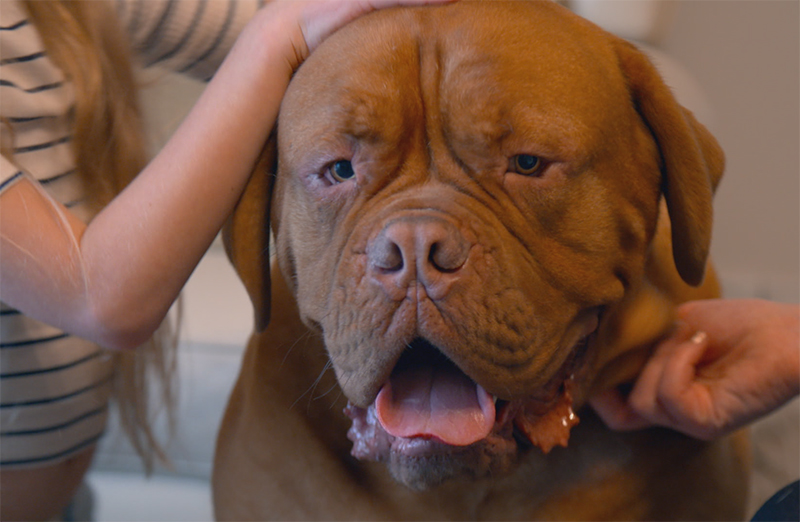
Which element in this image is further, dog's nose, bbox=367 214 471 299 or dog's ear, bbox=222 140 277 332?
dog's ear, bbox=222 140 277 332

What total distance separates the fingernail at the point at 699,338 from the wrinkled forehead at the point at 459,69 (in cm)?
35

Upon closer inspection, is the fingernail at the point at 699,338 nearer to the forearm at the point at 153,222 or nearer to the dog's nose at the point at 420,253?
the dog's nose at the point at 420,253

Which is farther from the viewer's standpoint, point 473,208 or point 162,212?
point 162,212

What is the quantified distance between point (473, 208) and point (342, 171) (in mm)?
178

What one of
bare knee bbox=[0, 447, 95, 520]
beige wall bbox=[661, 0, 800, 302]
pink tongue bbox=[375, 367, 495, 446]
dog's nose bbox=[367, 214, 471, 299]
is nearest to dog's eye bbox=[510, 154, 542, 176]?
dog's nose bbox=[367, 214, 471, 299]

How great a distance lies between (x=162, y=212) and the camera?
0.95m

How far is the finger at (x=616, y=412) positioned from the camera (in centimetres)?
104

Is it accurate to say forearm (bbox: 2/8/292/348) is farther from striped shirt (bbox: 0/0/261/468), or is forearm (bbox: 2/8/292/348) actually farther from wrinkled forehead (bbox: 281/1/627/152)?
striped shirt (bbox: 0/0/261/468)

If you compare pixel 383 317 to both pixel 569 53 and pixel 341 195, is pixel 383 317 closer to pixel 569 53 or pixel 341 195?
pixel 341 195

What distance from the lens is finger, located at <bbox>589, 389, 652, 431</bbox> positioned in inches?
40.8

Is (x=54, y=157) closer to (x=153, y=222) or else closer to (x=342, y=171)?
(x=153, y=222)

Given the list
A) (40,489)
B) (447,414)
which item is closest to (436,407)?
(447,414)

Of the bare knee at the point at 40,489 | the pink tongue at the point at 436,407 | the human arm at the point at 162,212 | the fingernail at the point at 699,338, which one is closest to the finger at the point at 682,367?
the fingernail at the point at 699,338

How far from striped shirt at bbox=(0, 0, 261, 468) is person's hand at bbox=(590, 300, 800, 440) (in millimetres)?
907
